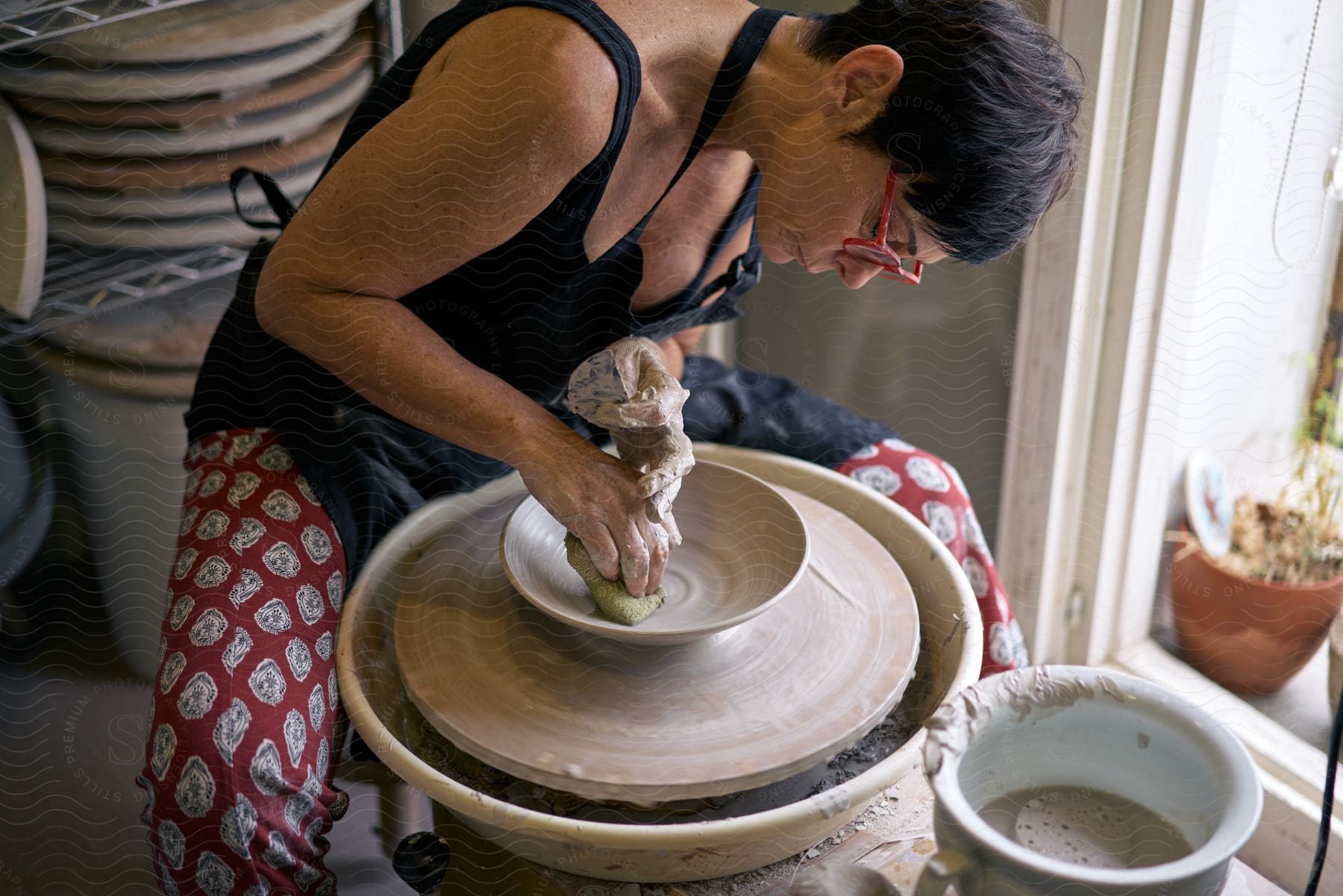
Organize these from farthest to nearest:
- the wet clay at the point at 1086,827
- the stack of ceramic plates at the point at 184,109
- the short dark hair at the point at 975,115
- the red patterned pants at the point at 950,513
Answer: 1. the stack of ceramic plates at the point at 184,109
2. the red patterned pants at the point at 950,513
3. the short dark hair at the point at 975,115
4. the wet clay at the point at 1086,827

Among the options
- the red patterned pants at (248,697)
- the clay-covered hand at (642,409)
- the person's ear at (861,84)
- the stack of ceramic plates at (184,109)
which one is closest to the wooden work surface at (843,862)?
the red patterned pants at (248,697)

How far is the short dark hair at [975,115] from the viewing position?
2.69 feet

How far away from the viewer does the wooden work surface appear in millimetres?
827

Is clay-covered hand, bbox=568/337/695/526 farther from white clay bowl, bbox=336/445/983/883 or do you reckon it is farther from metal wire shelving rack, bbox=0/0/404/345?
metal wire shelving rack, bbox=0/0/404/345

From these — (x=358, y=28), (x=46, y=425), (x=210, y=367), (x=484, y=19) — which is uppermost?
(x=484, y=19)

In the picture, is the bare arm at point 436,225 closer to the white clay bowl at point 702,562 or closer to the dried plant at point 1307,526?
the white clay bowl at point 702,562

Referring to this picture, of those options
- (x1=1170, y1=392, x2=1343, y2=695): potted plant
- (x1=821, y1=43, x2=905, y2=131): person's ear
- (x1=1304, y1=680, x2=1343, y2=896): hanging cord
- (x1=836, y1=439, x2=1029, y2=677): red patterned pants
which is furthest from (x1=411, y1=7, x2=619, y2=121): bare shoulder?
(x1=1170, y1=392, x2=1343, y2=695): potted plant

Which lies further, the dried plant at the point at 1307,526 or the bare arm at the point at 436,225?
the dried plant at the point at 1307,526

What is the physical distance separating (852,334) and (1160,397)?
0.45m

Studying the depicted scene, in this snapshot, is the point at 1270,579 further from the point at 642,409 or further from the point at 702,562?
the point at 642,409

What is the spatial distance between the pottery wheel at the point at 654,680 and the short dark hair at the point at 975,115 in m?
0.36

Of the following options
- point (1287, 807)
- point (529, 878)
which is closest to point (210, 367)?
point (529, 878)

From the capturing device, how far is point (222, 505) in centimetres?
106

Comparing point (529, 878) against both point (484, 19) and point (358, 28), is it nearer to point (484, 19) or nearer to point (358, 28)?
point (484, 19)
